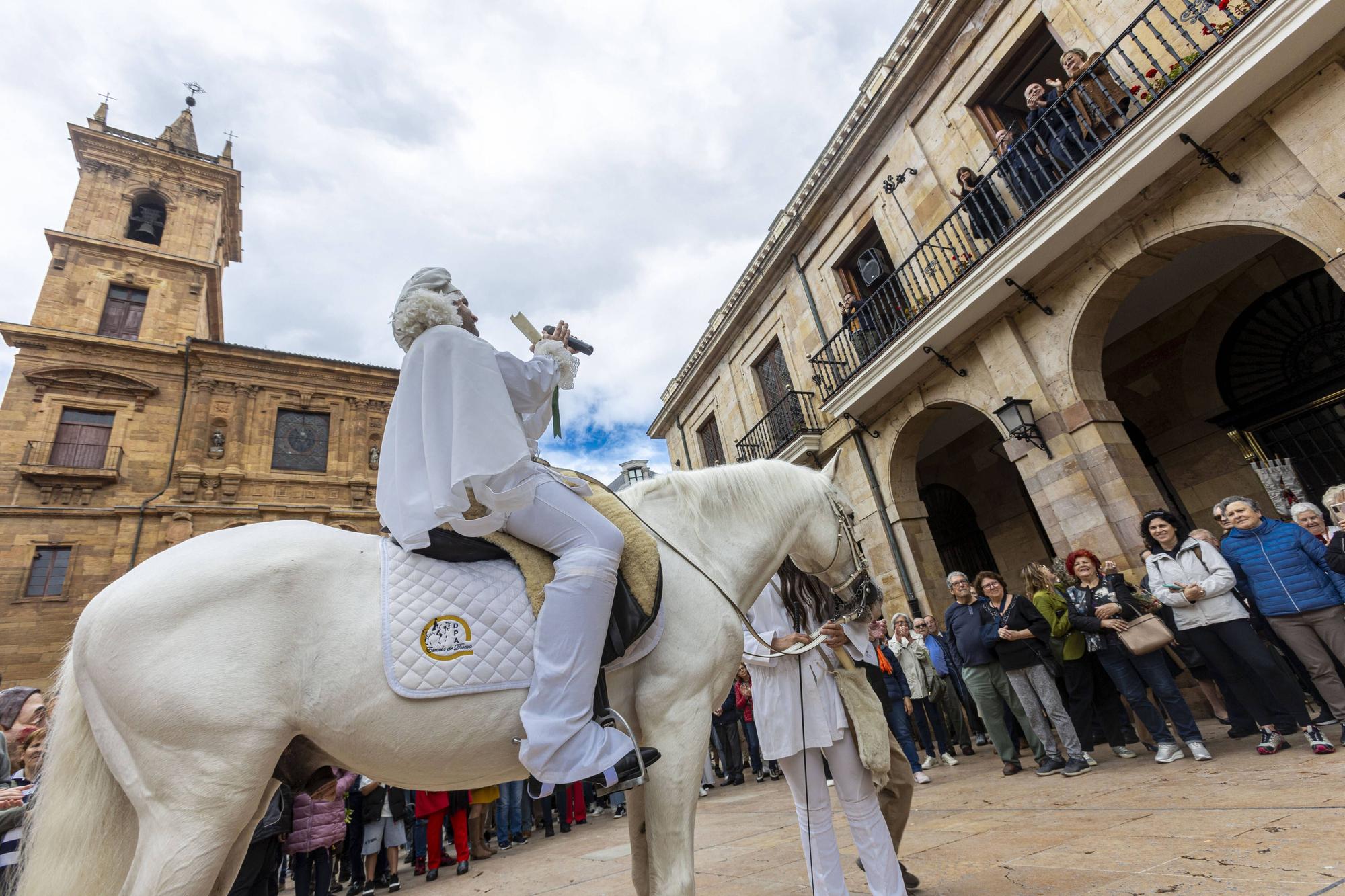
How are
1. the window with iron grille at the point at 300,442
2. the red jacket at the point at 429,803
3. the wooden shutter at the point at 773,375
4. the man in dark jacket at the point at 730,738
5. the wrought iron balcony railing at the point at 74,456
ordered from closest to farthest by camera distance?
the red jacket at the point at 429,803
the man in dark jacket at the point at 730,738
the wooden shutter at the point at 773,375
the wrought iron balcony railing at the point at 74,456
the window with iron grille at the point at 300,442

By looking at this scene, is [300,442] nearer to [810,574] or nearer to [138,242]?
[138,242]

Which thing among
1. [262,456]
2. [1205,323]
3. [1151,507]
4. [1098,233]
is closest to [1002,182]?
[1098,233]

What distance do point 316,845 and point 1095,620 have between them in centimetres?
683

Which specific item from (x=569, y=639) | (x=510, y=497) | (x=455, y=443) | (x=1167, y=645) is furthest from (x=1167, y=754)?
(x=455, y=443)

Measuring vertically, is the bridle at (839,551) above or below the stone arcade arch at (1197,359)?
below

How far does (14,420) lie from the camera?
658 inches

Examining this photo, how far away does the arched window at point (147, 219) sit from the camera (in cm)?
2116

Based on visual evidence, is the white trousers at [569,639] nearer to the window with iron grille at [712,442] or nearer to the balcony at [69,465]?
the window with iron grille at [712,442]

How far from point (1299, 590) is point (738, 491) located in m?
4.87

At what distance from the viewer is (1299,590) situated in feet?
15.0

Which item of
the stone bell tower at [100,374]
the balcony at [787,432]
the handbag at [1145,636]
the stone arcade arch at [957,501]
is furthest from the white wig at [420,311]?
the stone bell tower at [100,374]

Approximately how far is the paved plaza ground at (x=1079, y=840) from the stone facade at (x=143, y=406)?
13636mm

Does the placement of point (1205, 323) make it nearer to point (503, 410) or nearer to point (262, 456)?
point (503, 410)

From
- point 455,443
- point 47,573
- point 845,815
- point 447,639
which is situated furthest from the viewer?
point 47,573
